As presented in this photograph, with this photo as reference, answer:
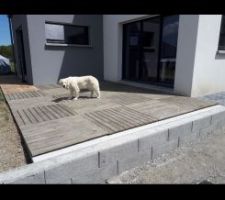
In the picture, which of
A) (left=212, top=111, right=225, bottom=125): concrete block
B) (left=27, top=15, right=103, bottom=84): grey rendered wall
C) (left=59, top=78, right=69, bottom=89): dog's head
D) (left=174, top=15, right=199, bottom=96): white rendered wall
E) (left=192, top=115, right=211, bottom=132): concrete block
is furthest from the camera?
(left=27, top=15, right=103, bottom=84): grey rendered wall

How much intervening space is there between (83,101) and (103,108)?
737 millimetres

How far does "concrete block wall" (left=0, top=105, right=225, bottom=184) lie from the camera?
72.2 inches

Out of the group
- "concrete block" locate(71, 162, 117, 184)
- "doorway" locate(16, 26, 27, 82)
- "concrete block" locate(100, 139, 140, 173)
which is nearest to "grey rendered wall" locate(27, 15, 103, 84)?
"doorway" locate(16, 26, 27, 82)

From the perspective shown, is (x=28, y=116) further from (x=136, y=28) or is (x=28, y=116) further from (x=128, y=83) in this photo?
(x=136, y=28)

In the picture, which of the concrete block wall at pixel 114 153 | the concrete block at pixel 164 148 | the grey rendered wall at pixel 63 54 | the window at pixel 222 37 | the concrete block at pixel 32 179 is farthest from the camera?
the grey rendered wall at pixel 63 54

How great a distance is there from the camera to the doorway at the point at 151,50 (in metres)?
5.26

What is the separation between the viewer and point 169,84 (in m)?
5.49

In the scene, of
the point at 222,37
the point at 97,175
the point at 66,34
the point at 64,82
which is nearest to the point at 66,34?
the point at 66,34

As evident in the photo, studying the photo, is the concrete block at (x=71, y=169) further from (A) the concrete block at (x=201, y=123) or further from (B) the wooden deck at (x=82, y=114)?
(A) the concrete block at (x=201, y=123)

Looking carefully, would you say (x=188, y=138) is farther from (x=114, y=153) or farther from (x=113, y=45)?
(x=113, y=45)

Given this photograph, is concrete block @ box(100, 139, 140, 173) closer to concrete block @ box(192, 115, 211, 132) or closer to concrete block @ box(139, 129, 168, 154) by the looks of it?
concrete block @ box(139, 129, 168, 154)

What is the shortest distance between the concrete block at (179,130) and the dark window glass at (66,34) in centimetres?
553

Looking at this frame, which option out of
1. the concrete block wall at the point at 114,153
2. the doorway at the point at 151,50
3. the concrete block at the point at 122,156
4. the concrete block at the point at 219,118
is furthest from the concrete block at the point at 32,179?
the doorway at the point at 151,50

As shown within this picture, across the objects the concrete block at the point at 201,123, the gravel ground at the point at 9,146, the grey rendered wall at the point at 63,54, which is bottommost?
the gravel ground at the point at 9,146
